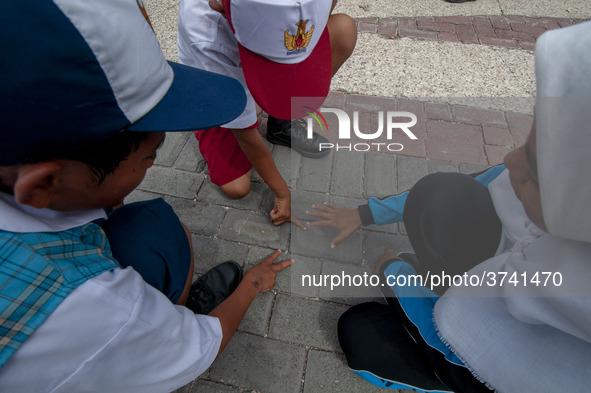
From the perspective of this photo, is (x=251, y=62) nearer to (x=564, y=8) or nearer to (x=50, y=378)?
(x=50, y=378)

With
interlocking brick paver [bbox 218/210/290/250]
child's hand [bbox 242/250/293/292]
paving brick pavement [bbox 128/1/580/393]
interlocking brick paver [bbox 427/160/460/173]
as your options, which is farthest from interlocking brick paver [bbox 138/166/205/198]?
interlocking brick paver [bbox 427/160/460/173]

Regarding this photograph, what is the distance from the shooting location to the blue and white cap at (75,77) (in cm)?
50

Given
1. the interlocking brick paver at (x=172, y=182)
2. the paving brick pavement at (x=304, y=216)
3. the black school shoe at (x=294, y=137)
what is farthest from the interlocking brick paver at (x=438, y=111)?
the interlocking brick paver at (x=172, y=182)

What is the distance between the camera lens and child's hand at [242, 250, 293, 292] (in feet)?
4.42

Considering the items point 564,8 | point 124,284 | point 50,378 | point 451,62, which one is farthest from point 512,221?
point 564,8

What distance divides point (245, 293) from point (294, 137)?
0.94 metres

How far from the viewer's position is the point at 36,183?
59cm

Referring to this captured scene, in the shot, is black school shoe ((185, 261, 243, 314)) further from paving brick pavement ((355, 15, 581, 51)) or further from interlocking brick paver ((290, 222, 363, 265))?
paving brick pavement ((355, 15, 581, 51))

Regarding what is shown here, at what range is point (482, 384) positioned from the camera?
94cm

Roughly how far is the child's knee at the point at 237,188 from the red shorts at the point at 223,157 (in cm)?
2

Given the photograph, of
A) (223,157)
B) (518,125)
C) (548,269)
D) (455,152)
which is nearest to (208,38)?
(223,157)

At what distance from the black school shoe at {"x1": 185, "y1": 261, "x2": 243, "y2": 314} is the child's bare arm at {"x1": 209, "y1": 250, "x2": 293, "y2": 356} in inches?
3.2

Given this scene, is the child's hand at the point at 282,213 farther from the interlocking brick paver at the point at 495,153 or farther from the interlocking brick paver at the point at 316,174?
the interlocking brick paver at the point at 495,153

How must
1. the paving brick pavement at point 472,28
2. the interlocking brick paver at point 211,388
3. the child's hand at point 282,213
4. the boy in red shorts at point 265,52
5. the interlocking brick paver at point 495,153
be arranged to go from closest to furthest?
1. the boy in red shorts at point 265,52
2. the interlocking brick paver at point 211,388
3. the child's hand at point 282,213
4. the interlocking brick paver at point 495,153
5. the paving brick pavement at point 472,28
